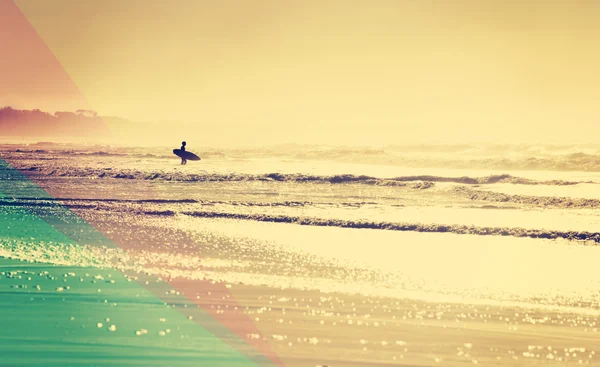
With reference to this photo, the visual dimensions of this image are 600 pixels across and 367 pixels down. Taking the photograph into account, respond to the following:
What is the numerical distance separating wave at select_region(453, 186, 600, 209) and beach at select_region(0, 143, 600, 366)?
11 cm

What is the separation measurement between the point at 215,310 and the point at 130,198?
66.2 feet

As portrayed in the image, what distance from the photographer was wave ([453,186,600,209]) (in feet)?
88.4

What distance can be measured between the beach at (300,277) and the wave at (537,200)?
11 cm

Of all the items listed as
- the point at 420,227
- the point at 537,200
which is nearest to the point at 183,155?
the point at 537,200

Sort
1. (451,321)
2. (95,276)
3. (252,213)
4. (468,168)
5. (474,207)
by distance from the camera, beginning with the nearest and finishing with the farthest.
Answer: (451,321), (95,276), (252,213), (474,207), (468,168)

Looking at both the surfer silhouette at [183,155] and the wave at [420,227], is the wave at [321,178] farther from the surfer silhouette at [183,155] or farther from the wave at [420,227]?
the wave at [420,227]

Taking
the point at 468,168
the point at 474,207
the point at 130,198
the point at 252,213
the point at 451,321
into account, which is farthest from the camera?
the point at 468,168

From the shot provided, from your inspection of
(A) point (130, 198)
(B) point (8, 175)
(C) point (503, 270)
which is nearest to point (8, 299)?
(C) point (503, 270)

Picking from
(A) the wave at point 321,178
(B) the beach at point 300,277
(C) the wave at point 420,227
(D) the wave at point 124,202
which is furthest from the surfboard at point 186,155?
(C) the wave at point 420,227

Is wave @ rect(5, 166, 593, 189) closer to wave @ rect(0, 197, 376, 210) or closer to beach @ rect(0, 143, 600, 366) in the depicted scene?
beach @ rect(0, 143, 600, 366)

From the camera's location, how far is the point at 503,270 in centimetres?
1462

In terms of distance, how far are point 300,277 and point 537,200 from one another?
1809 cm

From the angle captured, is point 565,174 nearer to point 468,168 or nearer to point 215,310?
point 468,168

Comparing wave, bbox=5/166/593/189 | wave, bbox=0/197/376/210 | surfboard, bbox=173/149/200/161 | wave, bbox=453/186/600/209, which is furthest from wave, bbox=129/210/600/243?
surfboard, bbox=173/149/200/161
